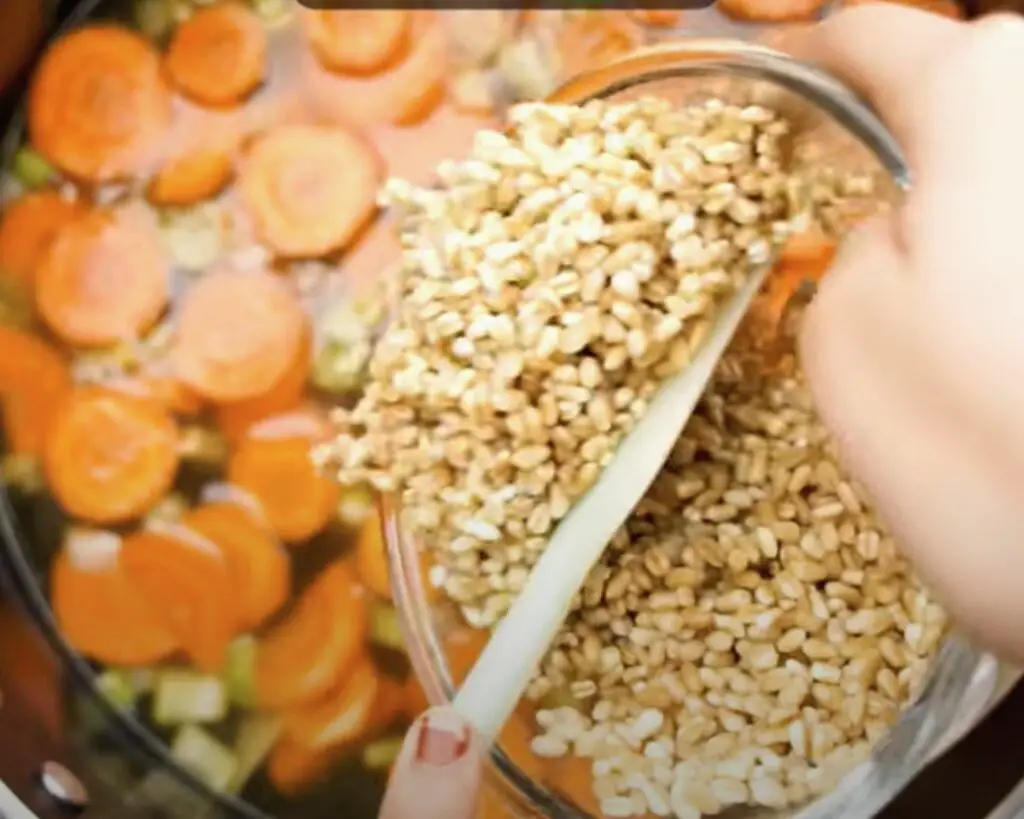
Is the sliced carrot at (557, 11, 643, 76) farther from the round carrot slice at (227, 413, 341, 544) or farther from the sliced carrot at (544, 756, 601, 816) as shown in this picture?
the sliced carrot at (544, 756, 601, 816)

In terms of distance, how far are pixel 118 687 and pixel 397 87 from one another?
1.75 feet

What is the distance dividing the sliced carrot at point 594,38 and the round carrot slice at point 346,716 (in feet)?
1.70

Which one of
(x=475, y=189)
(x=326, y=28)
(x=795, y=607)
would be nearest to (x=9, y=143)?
(x=326, y=28)

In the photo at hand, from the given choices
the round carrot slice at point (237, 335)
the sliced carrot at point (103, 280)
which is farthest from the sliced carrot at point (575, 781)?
the sliced carrot at point (103, 280)

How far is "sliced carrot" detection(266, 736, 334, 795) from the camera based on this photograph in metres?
0.95

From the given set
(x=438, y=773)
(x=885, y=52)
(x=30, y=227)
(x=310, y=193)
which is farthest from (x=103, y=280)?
(x=885, y=52)

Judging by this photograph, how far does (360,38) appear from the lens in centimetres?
97

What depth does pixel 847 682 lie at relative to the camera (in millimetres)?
812

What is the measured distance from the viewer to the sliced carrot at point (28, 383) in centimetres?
97

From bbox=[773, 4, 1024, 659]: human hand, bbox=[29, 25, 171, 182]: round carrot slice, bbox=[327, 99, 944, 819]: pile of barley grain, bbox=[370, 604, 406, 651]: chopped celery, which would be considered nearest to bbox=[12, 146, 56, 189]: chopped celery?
bbox=[29, 25, 171, 182]: round carrot slice

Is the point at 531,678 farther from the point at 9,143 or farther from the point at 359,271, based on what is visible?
the point at 9,143

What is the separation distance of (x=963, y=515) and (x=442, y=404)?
0.32 meters

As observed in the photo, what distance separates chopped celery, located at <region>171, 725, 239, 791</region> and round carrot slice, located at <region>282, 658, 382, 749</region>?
6 cm

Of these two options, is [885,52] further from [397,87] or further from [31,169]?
[31,169]
